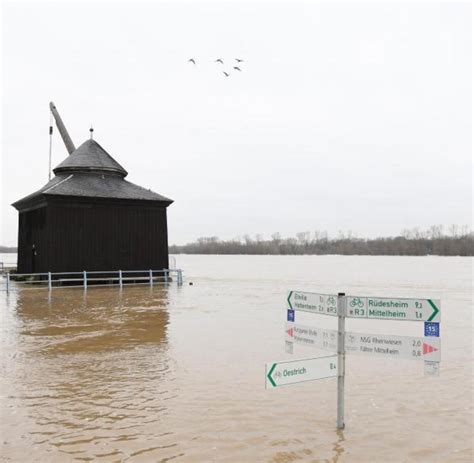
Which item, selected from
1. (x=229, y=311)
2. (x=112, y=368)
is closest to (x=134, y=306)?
(x=229, y=311)

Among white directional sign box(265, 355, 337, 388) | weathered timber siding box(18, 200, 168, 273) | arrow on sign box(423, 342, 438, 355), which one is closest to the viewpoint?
arrow on sign box(423, 342, 438, 355)

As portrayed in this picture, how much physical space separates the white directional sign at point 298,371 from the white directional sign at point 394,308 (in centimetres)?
66

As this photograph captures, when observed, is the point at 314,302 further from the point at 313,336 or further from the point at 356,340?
the point at 356,340

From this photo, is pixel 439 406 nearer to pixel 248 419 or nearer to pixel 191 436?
pixel 248 419

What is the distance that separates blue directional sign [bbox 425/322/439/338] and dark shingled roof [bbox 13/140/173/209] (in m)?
26.2

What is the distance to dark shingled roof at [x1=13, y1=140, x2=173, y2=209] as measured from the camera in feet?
98.2

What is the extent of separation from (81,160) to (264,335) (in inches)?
927

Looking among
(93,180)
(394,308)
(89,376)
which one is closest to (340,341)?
(394,308)

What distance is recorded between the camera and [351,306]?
600 cm

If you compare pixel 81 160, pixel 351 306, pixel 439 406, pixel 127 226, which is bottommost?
pixel 439 406

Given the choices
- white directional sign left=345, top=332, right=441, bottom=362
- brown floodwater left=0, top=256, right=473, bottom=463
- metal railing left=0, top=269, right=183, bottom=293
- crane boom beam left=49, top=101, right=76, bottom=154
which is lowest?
brown floodwater left=0, top=256, right=473, bottom=463

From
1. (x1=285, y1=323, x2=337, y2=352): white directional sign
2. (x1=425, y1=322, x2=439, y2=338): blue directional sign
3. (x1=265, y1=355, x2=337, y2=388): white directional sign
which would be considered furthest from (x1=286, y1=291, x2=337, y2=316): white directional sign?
(x1=425, y1=322, x2=439, y2=338): blue directional sign

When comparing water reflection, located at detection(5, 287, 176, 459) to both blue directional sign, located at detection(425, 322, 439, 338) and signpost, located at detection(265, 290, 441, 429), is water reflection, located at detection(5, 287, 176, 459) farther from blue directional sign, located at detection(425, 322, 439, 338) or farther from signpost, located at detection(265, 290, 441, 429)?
blue directional sign, located at detection(425, 322, 439, 338)

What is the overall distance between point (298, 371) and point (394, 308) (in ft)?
4.29
